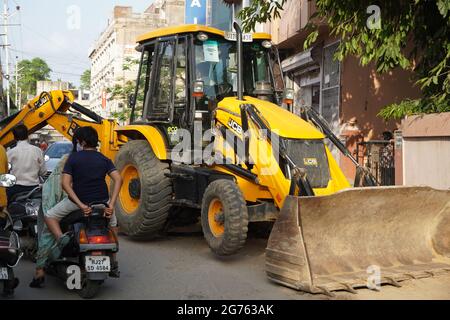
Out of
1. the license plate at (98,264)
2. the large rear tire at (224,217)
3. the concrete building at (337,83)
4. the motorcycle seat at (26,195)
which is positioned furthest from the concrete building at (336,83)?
the license plate at (98,264)

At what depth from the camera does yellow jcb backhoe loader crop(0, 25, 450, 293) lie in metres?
5.73

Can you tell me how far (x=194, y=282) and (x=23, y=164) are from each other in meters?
2.90

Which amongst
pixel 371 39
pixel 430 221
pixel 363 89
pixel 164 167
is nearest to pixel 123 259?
pixel 164 167

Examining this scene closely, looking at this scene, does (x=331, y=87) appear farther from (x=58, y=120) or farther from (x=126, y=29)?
(x=126, y=29)

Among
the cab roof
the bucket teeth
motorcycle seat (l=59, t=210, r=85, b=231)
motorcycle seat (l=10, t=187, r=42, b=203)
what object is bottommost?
the bucket teeth

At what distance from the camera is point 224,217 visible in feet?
20.9

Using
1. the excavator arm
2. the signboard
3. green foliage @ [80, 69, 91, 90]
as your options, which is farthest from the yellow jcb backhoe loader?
green foliage @ [80, 69, 91, 90]

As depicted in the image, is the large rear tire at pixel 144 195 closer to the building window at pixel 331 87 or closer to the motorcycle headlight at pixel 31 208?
the motorcycle headlight at pixel 31 208

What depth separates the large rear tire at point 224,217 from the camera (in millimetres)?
6246

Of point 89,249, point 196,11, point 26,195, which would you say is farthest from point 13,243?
point 196,11

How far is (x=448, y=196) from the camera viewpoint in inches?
251

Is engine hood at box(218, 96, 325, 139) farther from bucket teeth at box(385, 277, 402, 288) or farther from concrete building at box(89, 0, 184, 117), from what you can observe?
concrete building at box(89, 0, 184, 117)

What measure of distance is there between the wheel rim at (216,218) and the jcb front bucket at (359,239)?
2.98 ft

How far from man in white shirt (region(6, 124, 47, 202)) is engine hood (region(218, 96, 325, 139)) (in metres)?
2.56
